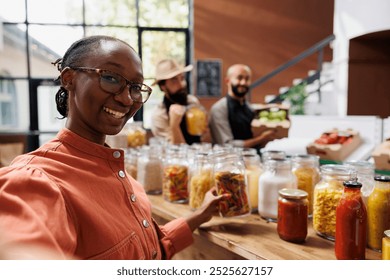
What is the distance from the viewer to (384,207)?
89 centimetres

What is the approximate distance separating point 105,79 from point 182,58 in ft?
16.2

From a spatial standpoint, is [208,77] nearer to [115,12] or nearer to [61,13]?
[115,12]

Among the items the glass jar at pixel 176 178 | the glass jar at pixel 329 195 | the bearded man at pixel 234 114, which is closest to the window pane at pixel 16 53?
the bearded man at pixel 234 114

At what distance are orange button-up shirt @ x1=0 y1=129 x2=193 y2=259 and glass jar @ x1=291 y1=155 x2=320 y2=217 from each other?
0.56m

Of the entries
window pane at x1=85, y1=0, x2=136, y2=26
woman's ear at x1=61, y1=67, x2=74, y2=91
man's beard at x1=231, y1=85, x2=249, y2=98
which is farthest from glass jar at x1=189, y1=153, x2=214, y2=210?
window pane at x1=85, y1=0, x2=136, y2=26

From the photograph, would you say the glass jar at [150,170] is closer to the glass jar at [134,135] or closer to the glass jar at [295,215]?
the glass jar at [134,135]

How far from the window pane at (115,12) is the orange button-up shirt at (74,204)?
4722 millimetres

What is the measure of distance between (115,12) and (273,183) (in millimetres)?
4618

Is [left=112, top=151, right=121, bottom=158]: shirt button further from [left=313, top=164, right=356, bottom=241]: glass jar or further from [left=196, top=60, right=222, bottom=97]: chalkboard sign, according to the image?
[left=196, top=60, right=222, bottom=97]: chalkboard sign

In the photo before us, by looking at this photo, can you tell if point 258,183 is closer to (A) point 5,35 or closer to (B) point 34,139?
(B) point 34,139

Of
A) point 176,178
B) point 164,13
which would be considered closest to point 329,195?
point 176,178

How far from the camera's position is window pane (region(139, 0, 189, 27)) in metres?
5.26

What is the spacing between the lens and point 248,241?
1.02 meters
